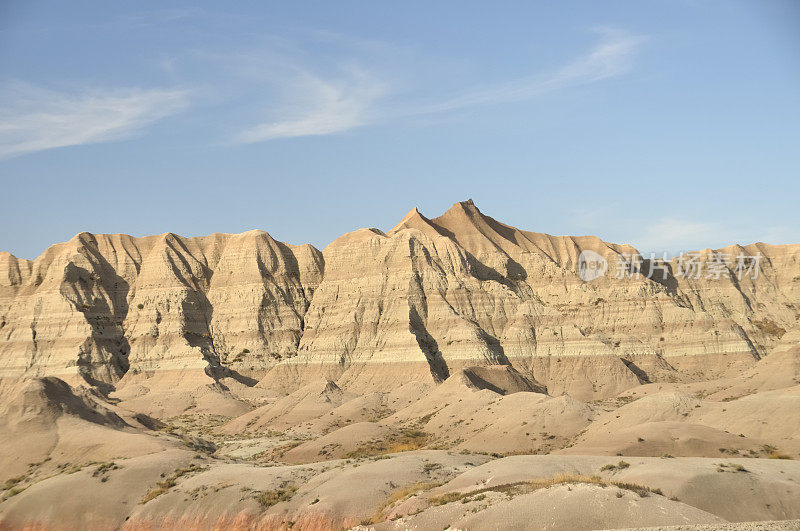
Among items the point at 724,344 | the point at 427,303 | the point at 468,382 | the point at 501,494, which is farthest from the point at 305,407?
the point at 724,344

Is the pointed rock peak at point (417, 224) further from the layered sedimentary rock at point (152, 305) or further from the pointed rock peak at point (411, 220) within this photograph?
the layered sedimentary rock at point (152, 305)

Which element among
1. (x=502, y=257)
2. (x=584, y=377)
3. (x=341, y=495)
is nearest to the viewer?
(x=341, y=495)

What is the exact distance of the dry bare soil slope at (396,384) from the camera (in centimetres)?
3778

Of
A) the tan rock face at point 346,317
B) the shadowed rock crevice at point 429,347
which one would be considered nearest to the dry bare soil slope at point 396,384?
the tan rock face at point 346,317

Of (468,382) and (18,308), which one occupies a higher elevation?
(18,308)

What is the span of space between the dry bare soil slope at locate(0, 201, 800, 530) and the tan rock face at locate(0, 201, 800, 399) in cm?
39

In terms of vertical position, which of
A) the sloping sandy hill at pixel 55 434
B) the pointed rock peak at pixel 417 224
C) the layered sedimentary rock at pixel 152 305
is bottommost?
the sloping sandy hill at pixel 55 434

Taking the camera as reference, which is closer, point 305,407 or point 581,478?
point 581,478

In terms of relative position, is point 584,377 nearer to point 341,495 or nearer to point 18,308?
point 341,495

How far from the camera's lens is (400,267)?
128750mm

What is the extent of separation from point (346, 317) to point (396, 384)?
1961cm

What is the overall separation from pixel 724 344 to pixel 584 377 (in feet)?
88.6

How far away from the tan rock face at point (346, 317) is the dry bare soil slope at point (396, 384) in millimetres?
393

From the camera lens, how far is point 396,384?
107688 mm
